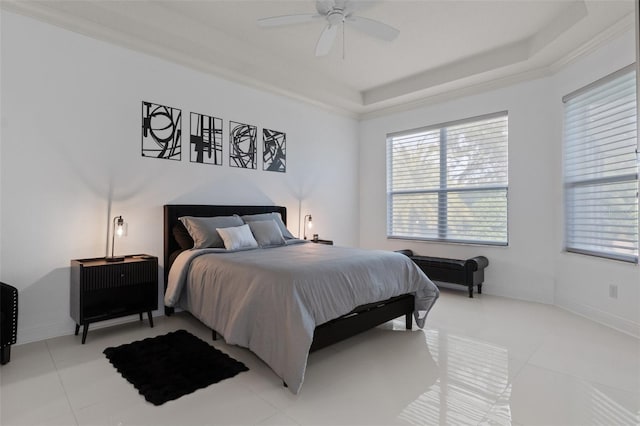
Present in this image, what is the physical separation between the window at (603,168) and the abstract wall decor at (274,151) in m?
3.52

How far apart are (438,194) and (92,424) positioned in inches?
186

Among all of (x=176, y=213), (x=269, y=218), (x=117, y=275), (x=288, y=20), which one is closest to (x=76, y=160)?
(x=176, y=213)

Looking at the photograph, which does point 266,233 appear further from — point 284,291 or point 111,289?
point 284,291

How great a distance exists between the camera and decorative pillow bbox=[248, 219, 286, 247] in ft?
12.4

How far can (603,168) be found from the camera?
11.5 ft

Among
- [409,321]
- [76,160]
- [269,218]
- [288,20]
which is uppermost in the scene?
[288,20]

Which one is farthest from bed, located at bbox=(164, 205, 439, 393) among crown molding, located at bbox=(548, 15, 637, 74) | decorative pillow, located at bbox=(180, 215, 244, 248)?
crown molding, located at bbox=(548, 15, 637, 74)

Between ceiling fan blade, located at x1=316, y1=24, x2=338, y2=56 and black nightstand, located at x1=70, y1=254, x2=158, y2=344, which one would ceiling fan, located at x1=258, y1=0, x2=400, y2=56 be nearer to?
ceiling fan blade, located at x1=316, y1=24, x2=338, y2=56

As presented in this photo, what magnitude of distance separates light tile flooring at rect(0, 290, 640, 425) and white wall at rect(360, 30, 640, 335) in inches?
21.4

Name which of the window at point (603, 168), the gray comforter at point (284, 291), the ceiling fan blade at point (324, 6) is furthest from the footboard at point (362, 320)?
the ceiling fan blade at point (324, 6)

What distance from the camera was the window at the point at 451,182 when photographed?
4578 millimetres

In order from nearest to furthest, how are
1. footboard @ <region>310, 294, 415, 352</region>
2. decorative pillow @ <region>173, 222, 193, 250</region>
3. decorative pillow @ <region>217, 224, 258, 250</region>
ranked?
footboard @ <region>310, 294, 415, 352</region> < decorative pillow @ <region>217, 224, 258, 250</region> < decorative pillow @ <region>173, 222, 193, 250</region>

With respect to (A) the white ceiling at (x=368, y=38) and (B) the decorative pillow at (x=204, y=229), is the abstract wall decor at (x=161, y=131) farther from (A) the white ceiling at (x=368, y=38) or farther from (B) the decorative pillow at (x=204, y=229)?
(B) the decorative pillow at (x=204, y=229)

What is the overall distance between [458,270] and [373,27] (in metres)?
3.08
